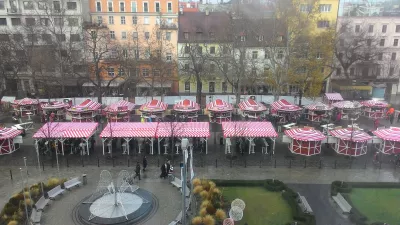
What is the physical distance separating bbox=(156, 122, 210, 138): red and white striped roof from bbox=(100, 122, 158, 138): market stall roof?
61cm

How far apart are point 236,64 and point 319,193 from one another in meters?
22.5

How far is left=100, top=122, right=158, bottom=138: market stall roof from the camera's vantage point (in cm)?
2503

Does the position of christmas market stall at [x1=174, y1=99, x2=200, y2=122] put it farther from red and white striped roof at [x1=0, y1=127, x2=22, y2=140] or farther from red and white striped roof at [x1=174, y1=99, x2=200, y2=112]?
red and white striped roof at [x1=0, y1=127, x2=22, y2=140]

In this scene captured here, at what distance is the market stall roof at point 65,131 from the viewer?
24.7 meters

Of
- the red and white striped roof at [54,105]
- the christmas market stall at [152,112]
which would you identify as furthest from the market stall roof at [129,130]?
the red and white striped roof at [54,105]

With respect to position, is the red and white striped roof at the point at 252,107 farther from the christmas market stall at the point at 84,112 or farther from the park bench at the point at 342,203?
the park bench at the point at 342,203

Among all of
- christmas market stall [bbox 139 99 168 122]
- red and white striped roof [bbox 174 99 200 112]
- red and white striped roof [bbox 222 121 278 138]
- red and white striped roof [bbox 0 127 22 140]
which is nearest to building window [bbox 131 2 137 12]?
christmas market stall [bbox 139 99 168 122]

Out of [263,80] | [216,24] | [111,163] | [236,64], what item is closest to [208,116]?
A: [236,64]

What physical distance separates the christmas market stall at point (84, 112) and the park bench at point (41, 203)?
15660mm

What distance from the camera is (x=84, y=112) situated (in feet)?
110

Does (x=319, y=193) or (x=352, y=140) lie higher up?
(x=352, y=140)

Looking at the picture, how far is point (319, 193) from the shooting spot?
19734mm

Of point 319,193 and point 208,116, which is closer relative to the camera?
point 319,193

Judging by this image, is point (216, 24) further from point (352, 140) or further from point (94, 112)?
point (352, 140)
